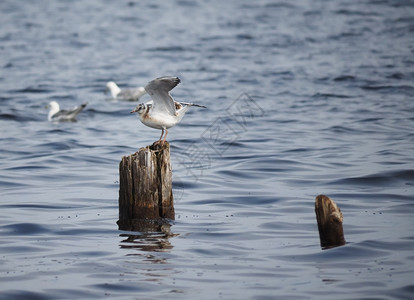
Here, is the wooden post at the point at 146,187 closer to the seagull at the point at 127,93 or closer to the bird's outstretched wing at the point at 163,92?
the bird's outstretched wing at the point at 163,92

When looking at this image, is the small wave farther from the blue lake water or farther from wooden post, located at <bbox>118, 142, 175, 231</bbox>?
wooden post, located at <bbox>118, 142, 175, 231</bbox>

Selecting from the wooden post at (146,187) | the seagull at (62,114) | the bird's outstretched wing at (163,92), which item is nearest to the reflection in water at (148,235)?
the wooden post at (146,187)

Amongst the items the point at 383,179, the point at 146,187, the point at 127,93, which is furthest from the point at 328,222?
the point at 127,93

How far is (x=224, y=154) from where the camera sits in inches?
634

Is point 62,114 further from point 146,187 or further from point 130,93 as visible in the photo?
point 146,187

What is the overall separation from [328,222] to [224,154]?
24.5 ft

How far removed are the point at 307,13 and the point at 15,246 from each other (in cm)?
2944

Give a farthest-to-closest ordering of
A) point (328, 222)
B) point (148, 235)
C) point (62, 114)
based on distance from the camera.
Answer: point (62, 114), point (148, 235), point (328, 222)

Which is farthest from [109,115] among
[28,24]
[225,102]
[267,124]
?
[28,24]

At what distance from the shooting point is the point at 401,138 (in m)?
16.5

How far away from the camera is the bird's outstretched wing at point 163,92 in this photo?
939cm

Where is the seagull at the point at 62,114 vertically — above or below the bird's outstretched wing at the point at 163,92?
above

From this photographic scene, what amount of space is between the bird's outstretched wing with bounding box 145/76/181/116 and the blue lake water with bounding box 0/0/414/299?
5.80ft

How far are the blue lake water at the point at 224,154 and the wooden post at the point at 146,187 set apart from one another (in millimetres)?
298
